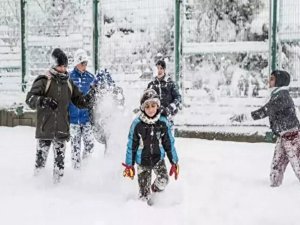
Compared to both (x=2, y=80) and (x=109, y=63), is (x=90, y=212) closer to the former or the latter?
(x=109, y=63)

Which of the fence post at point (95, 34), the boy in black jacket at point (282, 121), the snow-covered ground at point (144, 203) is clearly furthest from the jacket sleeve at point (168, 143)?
the fence post at point (95, 34)

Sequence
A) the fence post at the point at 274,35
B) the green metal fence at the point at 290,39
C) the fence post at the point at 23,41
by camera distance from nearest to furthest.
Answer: the green metal fence at the point at 290,39 < the fence post at the point at 274,35 < the fence post at the point at 23,41

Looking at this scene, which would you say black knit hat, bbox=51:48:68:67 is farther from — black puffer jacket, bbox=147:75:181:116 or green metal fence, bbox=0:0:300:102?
green metal fence, bbox=0:0:300:102

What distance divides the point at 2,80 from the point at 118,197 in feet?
24.3

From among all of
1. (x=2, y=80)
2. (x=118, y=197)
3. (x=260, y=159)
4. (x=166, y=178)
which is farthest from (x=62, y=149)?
(x=2, y=80)

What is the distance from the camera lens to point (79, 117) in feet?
23.8

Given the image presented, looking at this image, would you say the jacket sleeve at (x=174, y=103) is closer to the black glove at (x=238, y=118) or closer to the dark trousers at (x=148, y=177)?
the dark trousers at (x=148, y=177)

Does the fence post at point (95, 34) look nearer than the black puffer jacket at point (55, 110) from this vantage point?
No

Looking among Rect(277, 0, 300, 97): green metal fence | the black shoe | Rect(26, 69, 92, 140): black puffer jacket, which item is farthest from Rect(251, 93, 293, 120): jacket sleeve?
Rect(277, 0, 300, 97): green metal fence

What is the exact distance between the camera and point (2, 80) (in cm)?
1254

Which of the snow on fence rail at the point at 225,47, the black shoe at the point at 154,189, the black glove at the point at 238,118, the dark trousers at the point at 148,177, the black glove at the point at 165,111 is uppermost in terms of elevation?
the snow on fence rail at the point at 225,47

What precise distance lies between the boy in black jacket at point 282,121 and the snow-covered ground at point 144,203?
0.33 metres

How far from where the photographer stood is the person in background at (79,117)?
23.7ft

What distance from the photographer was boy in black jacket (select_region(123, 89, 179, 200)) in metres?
5.67
